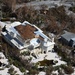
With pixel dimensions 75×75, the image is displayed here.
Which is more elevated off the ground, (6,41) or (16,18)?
(16,18)

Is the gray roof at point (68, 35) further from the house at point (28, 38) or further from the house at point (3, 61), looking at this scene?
the house at point (3, 61)

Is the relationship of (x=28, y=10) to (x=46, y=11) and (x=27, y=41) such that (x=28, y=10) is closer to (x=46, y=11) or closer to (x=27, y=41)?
(x=46, y=11)

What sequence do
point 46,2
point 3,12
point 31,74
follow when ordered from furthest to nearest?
point 46,2 → point 3,12 → point 31,74

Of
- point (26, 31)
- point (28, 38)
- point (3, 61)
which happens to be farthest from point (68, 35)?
point (3, 61)

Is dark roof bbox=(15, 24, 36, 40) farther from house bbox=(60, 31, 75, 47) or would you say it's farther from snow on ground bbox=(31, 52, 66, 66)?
house bbox=(60, 31, 75, 47)

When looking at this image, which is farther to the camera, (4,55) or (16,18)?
(16,18)

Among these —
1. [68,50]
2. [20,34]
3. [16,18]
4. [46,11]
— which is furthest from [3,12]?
[68,50]
